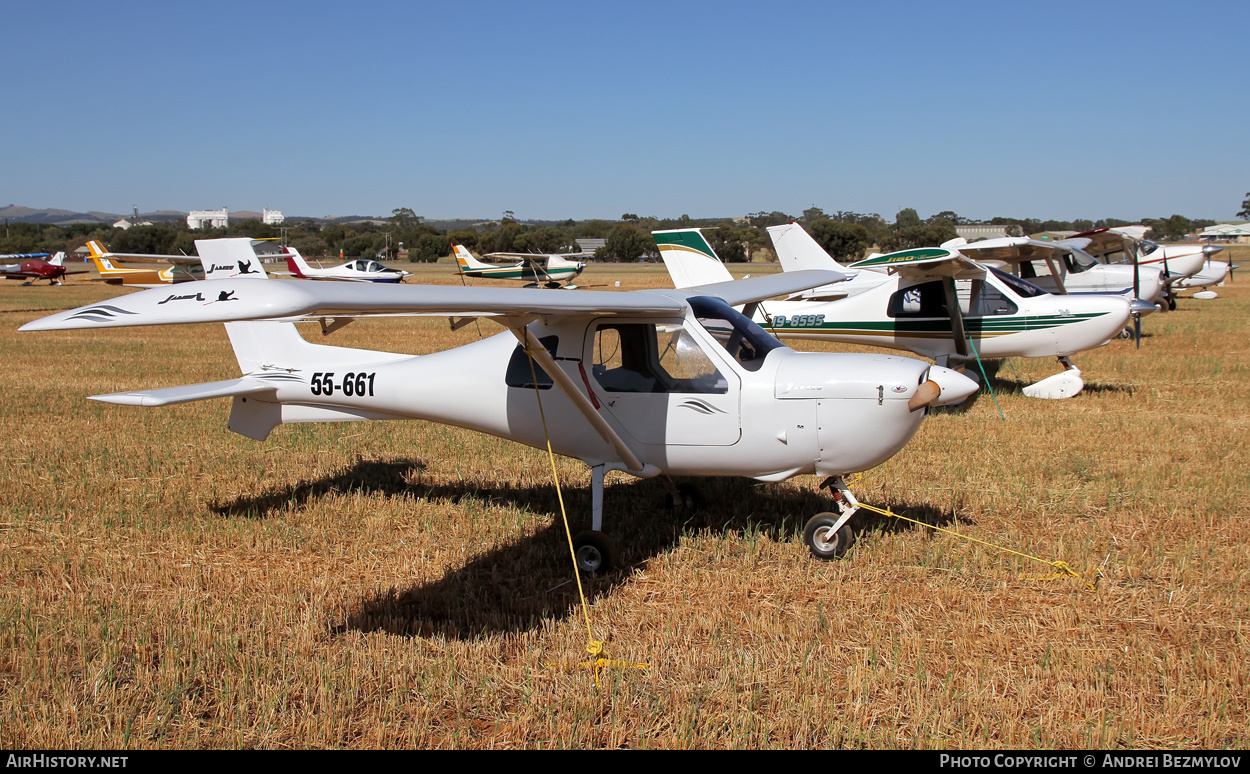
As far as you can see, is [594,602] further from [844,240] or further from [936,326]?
[844,240]

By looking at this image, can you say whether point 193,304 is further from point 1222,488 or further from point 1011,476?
point 1222,488

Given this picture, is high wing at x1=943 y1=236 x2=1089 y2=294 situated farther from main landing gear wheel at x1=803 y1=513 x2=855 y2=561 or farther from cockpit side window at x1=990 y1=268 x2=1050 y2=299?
main landing gear wheel at x1=803 y1=513 x2=855 y2=561

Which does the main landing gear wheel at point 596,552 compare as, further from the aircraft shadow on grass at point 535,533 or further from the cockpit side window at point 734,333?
the cockpit side window at point 734,333

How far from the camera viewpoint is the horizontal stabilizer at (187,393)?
20.7ft

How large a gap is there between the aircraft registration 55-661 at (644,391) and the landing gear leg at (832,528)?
0.03 ft

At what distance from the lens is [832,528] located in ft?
19.6

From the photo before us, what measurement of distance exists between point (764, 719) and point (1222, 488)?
5895 millimetres

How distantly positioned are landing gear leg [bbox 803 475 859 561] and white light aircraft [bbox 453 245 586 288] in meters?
44.2

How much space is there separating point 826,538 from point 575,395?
204cm

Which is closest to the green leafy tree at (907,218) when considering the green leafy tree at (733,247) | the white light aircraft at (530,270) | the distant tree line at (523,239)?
the distant tree line at (523,239)

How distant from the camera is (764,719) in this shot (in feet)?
13.2

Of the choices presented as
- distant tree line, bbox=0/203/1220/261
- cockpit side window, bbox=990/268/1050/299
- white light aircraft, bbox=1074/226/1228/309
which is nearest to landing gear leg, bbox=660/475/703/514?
cockpit side window, bbox=990/268/1050/299

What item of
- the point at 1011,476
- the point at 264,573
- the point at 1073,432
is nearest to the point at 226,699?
the point at 264,573

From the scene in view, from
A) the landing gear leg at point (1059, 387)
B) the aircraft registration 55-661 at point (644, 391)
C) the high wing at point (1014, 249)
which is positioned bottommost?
the landing gear leg at point (1059, 387)
